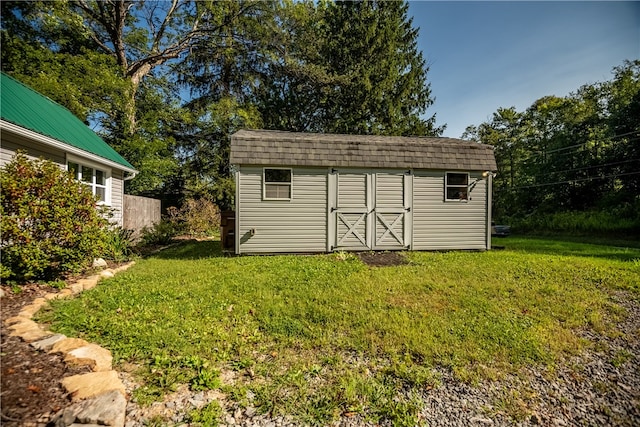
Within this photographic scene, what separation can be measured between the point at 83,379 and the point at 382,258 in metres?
6.29

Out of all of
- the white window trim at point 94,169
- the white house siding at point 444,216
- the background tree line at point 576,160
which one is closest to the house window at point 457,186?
the white house siding at point 444,216

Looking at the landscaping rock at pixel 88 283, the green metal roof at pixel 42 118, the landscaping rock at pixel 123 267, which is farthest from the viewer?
the landscaping rock at pixel 123 267

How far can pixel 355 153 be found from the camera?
811cm

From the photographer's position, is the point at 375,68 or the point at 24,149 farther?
the point at 375,68

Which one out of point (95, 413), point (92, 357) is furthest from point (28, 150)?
point (95, 413)

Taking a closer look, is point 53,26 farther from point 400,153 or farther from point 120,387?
point 120,387

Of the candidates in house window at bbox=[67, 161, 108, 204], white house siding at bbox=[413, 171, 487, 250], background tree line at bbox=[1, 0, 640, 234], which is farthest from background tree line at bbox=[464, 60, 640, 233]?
house window at bbox=[67, 161, 108, 204]

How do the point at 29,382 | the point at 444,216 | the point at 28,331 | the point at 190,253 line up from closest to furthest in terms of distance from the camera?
the point at 29,382, the point at 28,331, the point at 190,253, the point at 444,216

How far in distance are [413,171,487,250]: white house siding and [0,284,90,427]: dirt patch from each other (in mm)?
8007

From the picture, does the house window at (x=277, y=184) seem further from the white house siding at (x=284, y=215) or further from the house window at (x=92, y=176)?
the house window at (x=92, y=176)

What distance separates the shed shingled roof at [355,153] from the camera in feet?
25.1

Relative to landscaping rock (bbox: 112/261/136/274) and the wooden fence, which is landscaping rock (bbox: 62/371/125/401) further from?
the wooden fence

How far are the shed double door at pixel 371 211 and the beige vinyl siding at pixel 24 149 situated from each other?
22.2 ft

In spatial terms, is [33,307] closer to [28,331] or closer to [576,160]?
[28,331]
